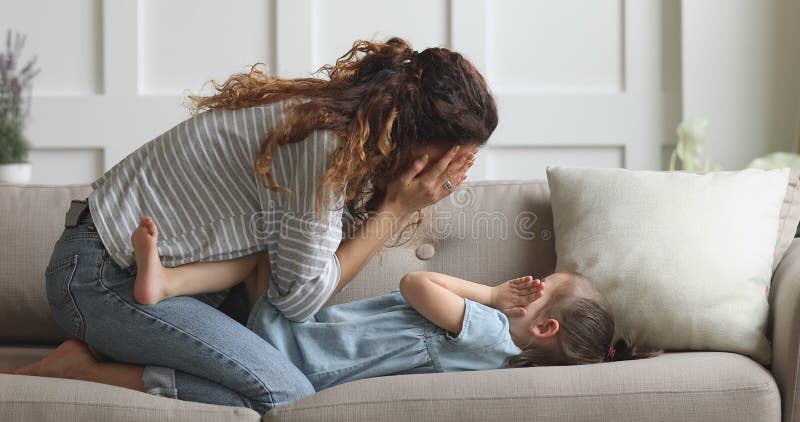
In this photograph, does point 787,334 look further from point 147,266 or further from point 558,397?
point 147,266

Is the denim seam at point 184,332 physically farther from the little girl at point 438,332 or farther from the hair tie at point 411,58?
the hair tie at point 411,58

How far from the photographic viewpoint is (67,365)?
160 centimetres

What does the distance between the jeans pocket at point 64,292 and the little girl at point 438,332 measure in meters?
0.22

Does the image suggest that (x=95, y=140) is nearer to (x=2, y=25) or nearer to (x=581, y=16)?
(x=2, y=25)

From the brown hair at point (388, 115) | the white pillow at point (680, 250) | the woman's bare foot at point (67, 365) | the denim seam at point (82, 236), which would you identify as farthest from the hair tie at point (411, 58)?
the woman's bare foot at point (67, 365)

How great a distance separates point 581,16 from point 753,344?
1571mm

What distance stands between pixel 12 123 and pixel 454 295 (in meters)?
1.78

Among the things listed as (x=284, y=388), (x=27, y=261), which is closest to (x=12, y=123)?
(x=27, y=261)

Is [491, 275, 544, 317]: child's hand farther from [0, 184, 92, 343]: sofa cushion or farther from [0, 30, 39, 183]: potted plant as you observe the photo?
[0, 30, 39, 183]: potted plant

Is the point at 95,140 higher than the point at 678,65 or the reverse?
the reverse

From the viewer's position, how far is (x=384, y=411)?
1402 mm

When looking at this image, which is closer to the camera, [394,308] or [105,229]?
[105,229]

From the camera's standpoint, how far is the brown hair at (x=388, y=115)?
148 cm

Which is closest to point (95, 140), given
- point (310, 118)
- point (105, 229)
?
point (105, 229)
